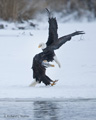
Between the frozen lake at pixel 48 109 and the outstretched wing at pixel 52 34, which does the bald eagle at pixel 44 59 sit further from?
the frozen lake at pixel 48 109

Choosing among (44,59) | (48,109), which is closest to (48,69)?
(44,59)

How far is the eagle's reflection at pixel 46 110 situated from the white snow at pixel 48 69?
63 centimetres

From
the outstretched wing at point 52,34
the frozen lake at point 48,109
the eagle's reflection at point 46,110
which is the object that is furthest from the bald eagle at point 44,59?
the eagle's reflection at point 46,110

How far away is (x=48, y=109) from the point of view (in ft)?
30.8

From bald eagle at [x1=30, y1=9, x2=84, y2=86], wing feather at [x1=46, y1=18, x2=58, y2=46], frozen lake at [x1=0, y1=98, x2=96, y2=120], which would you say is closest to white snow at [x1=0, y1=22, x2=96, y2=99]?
bald eagle at [x1=30, y1=9, x2=84, y2=86]

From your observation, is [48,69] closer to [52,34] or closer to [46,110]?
[52,34]

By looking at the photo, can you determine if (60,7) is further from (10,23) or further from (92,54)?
(92,54)

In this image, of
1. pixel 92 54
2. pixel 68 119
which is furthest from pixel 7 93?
pixel 92 54

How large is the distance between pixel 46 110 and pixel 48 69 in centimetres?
564

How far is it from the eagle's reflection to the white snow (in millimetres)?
628

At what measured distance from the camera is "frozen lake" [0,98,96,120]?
877 cm

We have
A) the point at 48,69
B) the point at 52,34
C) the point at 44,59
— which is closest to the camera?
the point at 44,59

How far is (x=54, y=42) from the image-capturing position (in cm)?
1176

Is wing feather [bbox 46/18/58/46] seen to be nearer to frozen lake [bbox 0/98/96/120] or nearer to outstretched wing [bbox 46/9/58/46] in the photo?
outstretched wing [bbox 46/9/58/46]
